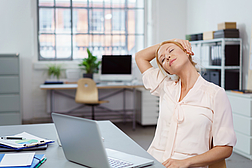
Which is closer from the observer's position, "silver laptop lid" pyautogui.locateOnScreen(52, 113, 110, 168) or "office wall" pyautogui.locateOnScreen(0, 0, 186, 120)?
"silver laptop lid" pyautogui.locateOnScreen(52, 113, 110, 168)

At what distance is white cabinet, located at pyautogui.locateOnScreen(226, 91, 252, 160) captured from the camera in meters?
3.34

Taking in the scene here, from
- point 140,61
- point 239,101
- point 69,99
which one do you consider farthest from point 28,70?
point 140,61

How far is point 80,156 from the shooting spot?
1.19 m

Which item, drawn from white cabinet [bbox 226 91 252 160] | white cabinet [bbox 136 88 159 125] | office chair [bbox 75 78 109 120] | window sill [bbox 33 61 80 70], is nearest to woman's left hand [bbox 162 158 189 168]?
white cabinet [bbox 226 91 252 160]

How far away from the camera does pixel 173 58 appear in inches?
58.0

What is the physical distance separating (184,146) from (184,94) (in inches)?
10.6

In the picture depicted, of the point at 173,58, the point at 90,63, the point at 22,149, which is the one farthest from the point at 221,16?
the point at 22,149

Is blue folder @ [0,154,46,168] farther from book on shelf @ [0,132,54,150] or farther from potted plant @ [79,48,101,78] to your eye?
potted plant @ [79,48,101,78]

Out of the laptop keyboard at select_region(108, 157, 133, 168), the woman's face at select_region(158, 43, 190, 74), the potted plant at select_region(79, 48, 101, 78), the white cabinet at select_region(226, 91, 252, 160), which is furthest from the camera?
the potted plant at select_region(79, 48, 101, 78)

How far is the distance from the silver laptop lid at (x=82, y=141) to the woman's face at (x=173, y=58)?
598 mm

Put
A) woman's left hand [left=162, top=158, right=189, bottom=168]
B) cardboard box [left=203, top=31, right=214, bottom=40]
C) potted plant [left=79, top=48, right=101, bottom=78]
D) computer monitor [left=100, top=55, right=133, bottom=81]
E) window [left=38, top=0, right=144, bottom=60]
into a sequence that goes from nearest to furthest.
Result: woman's left hand [left=162, top=158, right=189, bottom=168], cardboard box [left=203, top=31, right=214, bottom=40], computer monitor [left=100, top=55, right=133, bottom=81], potted plant [left=79, top=48, right=101, bottom=78], window [left=38, top=0, right=144, bottom=60]

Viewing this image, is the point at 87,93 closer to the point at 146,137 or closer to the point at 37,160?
the point at 146,137

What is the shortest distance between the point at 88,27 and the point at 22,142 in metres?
4.68

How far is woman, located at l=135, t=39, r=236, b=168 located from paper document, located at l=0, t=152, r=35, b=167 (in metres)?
0.62
